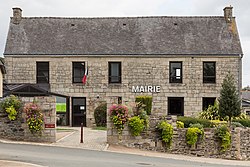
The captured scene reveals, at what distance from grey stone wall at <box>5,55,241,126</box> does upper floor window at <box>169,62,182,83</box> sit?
31 cm

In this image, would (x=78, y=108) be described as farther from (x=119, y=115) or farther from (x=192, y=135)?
(x=192, y=135)

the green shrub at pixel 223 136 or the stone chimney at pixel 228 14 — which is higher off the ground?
the stone chimney at pixel 228 14

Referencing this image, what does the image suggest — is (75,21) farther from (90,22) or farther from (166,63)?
(166,63)

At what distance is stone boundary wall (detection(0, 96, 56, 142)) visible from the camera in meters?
17.1

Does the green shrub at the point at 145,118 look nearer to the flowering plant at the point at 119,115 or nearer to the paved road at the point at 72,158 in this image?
the flowering plant at the point at 119,115

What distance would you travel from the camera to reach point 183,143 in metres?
18.2

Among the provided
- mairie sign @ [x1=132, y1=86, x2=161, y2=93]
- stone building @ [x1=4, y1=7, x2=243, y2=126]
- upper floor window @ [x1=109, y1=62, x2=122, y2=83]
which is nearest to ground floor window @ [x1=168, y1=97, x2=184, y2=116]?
stone building @ [x1=4, y1=7, x2=243, y2=126]

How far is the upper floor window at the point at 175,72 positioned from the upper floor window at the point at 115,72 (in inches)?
140

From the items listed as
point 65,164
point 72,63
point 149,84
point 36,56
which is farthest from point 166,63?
point 65,164

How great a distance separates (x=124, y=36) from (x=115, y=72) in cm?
292

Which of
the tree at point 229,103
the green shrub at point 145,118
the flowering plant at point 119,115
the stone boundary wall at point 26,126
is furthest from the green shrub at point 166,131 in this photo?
the tree at point 229,103

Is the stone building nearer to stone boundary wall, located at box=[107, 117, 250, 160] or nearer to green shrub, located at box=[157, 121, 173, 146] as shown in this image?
stone boundary wall, located at box=[107, 117, 250, 160]

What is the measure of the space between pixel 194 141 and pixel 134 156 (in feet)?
12.7

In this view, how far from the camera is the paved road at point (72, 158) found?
12422 millimetres
